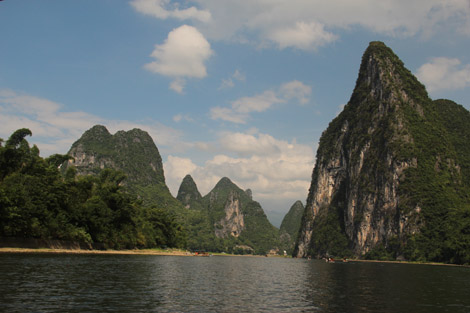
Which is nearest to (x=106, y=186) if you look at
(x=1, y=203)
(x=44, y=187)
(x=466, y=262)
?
(x=44, y=187)

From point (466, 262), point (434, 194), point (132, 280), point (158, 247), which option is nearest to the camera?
point (132, 280)

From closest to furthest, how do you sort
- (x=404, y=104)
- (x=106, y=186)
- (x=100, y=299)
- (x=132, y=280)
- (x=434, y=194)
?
(x=100, y=299), (x=132, y=280), (x=106, y=186), (x=434, y=194), (x=404, y=104)

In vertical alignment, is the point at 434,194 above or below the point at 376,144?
below

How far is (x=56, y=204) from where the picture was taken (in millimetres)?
67625

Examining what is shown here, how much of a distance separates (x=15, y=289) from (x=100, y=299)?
5.61 m

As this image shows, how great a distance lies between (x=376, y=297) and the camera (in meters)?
29.1

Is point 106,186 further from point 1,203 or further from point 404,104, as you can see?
point 404,104

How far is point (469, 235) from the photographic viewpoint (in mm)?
106125

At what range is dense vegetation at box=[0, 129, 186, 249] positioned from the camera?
5728cm

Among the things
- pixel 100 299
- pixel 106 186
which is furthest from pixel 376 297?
pixel 106 186

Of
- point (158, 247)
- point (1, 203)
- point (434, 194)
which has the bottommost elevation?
point (158, 247)

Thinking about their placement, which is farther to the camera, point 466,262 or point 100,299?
point 466,262

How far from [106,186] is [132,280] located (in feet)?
204

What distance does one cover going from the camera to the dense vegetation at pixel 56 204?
57.3m
